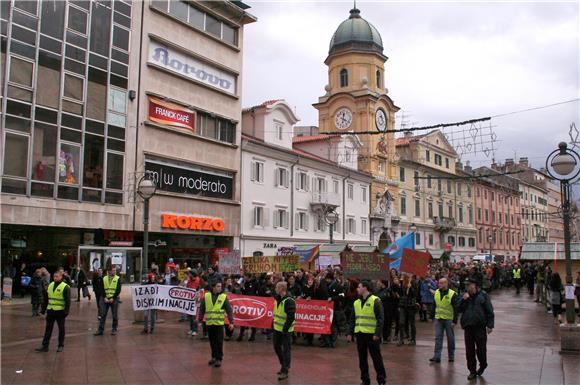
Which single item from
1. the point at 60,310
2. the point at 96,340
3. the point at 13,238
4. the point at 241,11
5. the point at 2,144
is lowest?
the point at 96,340

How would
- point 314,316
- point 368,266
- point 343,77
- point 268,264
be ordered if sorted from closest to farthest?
1. point 314,316
2. point 368,266
3. point 268,264
4. point 343,77

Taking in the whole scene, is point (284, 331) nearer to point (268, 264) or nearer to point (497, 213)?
point (268, 264)

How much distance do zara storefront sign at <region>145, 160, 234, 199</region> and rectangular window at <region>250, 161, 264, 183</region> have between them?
2138mm

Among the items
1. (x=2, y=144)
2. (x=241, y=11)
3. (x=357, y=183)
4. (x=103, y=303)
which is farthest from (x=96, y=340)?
(x=357, y=183)

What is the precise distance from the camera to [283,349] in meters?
10.6

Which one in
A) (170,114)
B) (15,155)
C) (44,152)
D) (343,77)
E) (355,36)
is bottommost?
(15,155)

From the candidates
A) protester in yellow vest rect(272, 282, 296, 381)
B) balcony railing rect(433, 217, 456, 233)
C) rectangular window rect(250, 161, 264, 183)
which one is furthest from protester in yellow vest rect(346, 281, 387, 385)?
balcony railing rect(433, 217, 456, 233)

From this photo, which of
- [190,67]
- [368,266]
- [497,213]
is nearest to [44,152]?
[190,67]

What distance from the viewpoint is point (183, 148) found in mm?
34312

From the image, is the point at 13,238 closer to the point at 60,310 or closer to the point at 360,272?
the point at 60,310

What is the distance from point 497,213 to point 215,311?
81.3m

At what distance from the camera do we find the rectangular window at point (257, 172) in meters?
39.7

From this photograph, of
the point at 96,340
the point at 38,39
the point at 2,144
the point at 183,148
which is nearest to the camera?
the point at 96,340

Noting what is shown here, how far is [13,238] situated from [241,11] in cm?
2067
